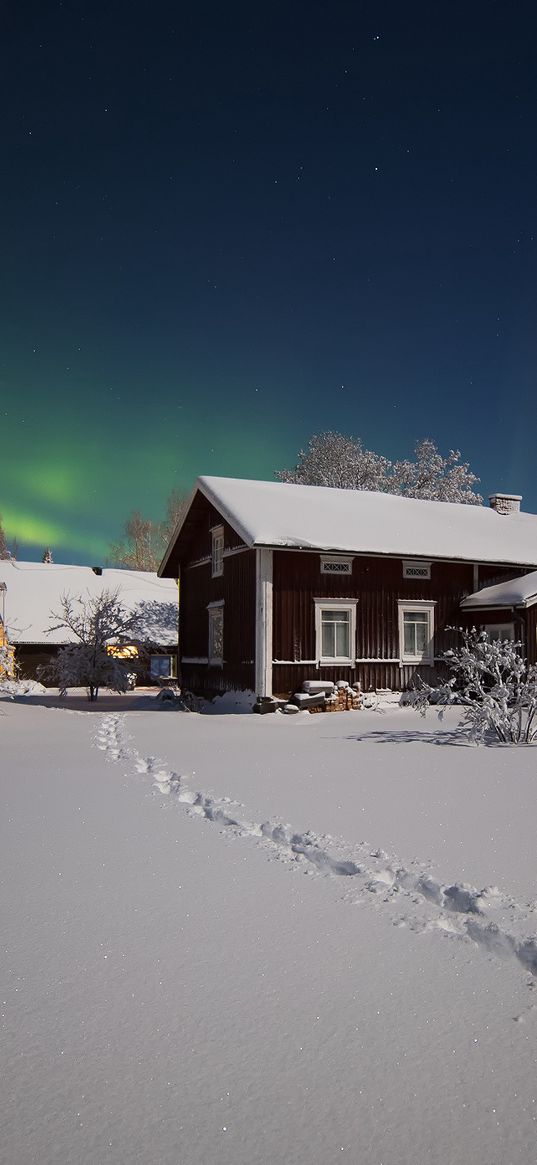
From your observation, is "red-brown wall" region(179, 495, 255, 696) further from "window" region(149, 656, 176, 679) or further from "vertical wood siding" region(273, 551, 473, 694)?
"window" region(149, 656, 176, 679)

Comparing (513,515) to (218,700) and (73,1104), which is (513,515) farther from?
(73,1104)

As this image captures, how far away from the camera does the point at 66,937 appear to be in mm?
3916

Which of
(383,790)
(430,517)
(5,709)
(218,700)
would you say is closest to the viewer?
(383,790)

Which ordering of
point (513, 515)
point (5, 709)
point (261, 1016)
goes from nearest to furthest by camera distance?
point (261, 1016)
point (5, 709)
point (513, 515)

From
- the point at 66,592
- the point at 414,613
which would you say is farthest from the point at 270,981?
the point at 66,592

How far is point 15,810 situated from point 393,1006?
4794 mm

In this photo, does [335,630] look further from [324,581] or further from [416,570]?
[416,570]

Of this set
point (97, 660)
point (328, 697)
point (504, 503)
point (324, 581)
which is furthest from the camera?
point (504, 503)

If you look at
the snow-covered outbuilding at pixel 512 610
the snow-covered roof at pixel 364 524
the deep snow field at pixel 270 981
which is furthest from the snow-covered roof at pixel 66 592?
the deep snow field at pixel 270 981

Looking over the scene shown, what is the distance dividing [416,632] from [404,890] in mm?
17217

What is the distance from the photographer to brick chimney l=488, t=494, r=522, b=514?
27.7 meters

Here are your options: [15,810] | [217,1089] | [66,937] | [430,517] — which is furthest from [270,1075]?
[430,517]

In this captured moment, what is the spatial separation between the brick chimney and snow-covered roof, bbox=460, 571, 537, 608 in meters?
6.13

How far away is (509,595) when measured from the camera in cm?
2036
